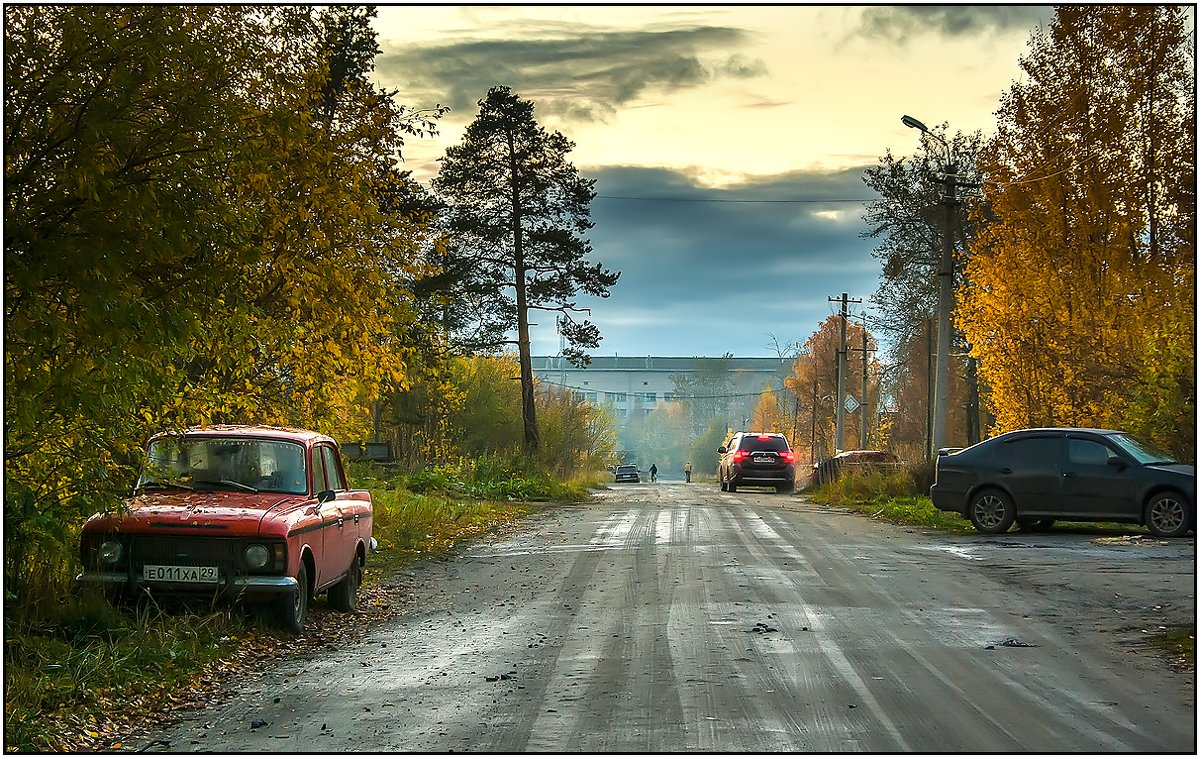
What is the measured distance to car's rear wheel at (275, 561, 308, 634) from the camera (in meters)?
9.90

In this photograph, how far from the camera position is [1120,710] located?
725cm

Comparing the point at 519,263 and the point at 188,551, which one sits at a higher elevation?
the point at 519,263

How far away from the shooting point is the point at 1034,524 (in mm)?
21016

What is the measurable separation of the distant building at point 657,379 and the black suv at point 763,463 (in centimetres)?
12544

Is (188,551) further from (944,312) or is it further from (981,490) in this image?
(944,312)

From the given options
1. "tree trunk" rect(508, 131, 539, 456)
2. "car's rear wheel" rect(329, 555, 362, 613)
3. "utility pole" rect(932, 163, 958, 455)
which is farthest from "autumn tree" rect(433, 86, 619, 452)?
"car's rear wheel" rect(329, 555, 362, 613)

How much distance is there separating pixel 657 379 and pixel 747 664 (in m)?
176

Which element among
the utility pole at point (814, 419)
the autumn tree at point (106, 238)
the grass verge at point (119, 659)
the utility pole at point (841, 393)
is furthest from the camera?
the utility pole at point (814, 419)

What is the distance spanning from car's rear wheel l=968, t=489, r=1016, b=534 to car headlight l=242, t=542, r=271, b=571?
13.7 metres

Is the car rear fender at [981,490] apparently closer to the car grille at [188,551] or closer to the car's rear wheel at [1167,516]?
the car's rear wheel at [1167,516]

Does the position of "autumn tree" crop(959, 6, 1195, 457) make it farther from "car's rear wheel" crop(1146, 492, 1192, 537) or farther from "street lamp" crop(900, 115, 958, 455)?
"car's rear wheel" crop(1146, 492, 1192, 537)

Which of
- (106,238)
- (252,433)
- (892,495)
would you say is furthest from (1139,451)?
(106,238)

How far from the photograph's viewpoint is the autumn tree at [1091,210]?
2616 centimetres

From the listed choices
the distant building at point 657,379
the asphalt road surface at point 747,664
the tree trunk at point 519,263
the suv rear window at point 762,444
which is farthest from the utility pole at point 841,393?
the distant building at point 657,379
